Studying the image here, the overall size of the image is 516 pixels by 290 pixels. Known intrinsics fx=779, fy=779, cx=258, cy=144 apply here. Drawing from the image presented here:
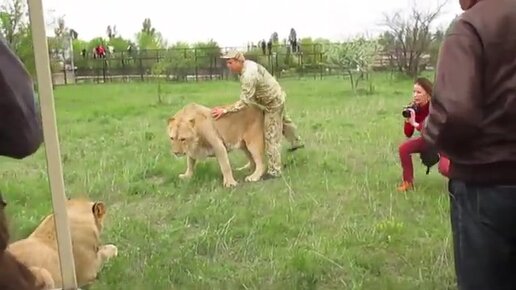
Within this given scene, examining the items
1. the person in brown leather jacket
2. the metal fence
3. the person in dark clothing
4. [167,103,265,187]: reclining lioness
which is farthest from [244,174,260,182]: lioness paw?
the person in dark clothing

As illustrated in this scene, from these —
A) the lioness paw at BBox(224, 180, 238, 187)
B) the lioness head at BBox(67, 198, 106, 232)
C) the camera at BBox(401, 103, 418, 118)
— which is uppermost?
the camera at BBox(401, 103, 418, 118)

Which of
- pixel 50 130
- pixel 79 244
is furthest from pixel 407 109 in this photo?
pixel 50 130

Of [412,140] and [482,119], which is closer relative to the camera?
[482,119]

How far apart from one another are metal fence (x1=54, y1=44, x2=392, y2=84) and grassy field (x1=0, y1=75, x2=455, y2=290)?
0.02m

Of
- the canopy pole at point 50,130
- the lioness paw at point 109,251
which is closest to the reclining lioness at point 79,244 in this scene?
the lioness paw at point 109,251

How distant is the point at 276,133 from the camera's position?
1895 millimetres

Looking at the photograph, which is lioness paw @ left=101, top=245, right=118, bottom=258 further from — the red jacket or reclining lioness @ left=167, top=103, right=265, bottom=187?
the red jacket

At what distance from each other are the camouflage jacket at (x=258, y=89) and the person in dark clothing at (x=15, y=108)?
3.52 ft

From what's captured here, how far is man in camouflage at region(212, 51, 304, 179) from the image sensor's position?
72.2 inches

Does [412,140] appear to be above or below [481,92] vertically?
below

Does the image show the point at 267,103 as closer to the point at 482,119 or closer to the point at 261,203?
the point at 261,203

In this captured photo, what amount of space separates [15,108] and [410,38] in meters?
1.30

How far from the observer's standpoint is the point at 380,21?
1881mm

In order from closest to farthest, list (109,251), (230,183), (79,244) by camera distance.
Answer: (79,244)
(109,251)
(230,183)
